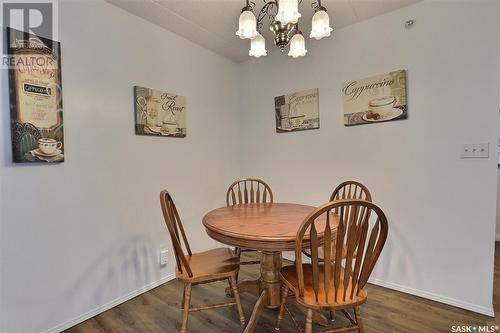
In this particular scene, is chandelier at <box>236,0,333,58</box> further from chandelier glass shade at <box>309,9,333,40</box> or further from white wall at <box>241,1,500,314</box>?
white wall at <box>241,1,500,314</box>

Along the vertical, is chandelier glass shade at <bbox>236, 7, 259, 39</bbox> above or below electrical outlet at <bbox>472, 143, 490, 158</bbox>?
above

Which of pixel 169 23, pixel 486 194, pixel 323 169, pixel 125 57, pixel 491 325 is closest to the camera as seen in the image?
pixel 491 325

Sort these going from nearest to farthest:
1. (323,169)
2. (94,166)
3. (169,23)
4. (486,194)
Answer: (486,194)
(94,166)
(169,23)
(323,169)

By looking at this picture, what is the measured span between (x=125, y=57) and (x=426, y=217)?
2.78 m

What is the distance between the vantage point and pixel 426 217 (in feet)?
6.49

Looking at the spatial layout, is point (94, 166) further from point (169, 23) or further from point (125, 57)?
point (169, 23)

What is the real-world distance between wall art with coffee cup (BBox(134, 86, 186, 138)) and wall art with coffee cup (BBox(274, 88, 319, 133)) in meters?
1.06

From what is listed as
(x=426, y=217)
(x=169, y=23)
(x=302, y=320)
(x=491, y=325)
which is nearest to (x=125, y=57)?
(x=169, y=23)

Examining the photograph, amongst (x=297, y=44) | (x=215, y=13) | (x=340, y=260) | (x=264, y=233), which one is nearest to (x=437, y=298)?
(x=340, y=260)

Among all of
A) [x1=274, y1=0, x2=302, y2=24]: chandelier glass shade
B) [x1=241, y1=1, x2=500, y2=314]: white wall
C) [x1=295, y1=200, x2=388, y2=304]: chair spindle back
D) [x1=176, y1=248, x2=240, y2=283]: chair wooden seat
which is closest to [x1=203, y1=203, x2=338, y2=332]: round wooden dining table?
[x1=295, y1=200, x2=388, y2=304]: chair spindle back

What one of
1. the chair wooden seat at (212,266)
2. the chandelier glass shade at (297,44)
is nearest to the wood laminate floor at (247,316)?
the chair wooden seat at (212,266)

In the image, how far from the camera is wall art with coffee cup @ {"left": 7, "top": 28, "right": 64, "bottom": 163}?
148 centimetres

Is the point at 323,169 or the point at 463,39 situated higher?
the point at 463,39

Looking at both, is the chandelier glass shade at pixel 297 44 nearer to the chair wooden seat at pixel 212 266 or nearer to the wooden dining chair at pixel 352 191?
the wooden dining chair at pixel 352 191
